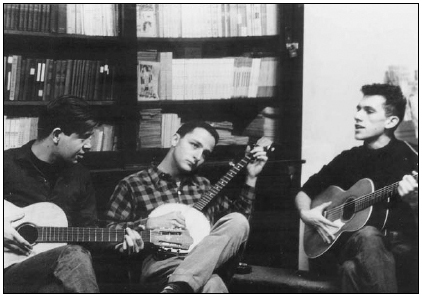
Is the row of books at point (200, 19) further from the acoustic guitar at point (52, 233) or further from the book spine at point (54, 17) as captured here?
the acoustic guitar at point (52, 233)

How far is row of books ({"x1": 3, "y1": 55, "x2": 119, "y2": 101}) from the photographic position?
2.20 m

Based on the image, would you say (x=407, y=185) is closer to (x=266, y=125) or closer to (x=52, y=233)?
(x=266, y=125)

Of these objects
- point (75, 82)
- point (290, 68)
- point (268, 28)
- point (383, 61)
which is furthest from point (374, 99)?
point (75, 82)

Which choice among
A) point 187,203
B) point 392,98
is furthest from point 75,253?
point 392,98

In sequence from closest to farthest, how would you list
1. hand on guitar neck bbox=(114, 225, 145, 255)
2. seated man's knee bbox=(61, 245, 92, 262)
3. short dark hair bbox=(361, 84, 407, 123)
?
seated man's knee bbox=(61, 245, 92, 262) → hand on guitar neck bbox=(114, 225, 145, 255) → short dark hair bbox=(361, 84, 407, 123)

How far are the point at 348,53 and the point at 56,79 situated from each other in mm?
1255

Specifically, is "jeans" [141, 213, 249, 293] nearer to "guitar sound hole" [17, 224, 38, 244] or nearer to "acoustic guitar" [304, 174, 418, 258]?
"acoustic guitar" [304, 174, 418, 258]

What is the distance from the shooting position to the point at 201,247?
2.16m

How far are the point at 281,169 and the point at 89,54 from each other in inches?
38.2

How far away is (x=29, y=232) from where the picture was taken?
2.11m

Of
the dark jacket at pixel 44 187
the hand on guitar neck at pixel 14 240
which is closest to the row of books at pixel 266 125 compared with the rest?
the dark jacket at pixel 44 187

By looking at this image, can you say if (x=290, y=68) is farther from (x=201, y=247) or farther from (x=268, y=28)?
(x=201, y=247)

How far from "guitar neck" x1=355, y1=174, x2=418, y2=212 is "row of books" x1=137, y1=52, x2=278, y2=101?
2.18ft

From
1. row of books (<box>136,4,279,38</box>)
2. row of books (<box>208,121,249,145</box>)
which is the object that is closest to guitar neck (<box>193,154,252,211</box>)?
row of books (<box>208,121,249,145</box>)
